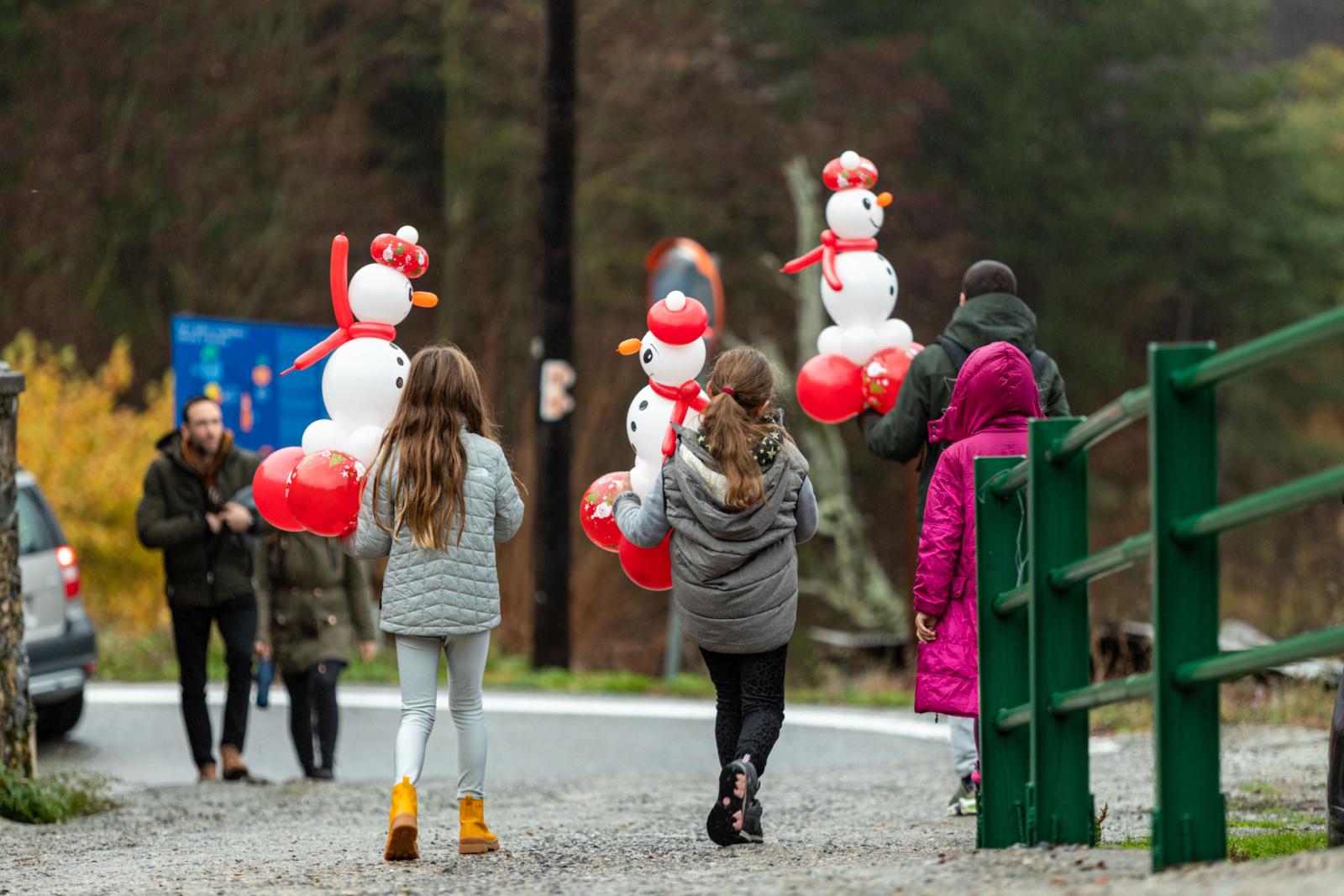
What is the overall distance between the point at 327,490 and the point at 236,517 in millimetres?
2745

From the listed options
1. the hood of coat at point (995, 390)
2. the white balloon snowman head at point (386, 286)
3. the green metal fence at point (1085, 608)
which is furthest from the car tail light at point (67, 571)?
the green metal fence at point (1085, 608)

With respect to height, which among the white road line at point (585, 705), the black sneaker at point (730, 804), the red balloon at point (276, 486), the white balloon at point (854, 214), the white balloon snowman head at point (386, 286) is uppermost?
the white balloon at point (854, 214)

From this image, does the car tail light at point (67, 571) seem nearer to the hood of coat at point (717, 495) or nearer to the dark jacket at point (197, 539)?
the dark jacket at point (197, 539)

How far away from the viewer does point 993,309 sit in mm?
7035

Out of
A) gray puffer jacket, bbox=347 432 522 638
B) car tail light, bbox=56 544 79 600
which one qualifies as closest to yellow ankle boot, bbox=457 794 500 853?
gray puffer jacket, bbox=347 432 522 638

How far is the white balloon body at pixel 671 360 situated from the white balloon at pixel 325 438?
107cm

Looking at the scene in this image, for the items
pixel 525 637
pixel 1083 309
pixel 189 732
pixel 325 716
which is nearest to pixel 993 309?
pixel 325 716

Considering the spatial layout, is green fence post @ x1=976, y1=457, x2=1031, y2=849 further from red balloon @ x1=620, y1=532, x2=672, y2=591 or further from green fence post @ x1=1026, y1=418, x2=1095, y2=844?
red balloon @ x1=620, y1=532, x2=672, y2=591

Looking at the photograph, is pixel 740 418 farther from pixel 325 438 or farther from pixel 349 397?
pixel 325 438

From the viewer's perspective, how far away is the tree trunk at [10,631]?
26.4 feet

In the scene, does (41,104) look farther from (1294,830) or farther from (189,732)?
(1294,830)

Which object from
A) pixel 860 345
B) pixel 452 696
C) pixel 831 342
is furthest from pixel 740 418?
pixel 831 342

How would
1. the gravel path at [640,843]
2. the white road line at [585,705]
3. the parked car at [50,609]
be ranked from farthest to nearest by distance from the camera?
the white road line at [585,705] < the parked car at [50,609] < the gravel path at [640,843]

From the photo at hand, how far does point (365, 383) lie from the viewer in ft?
21.9
